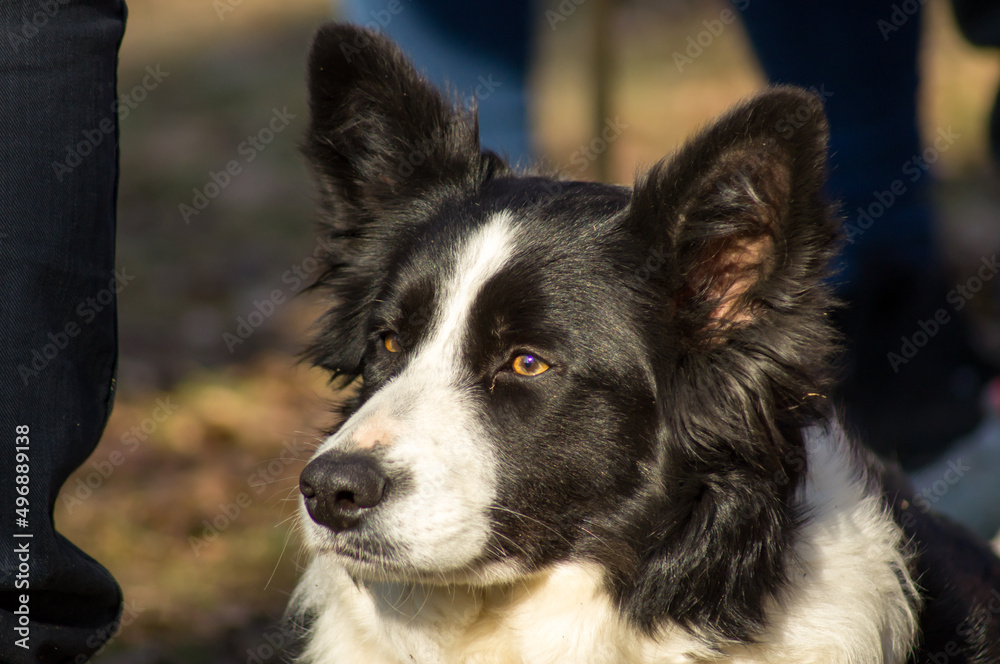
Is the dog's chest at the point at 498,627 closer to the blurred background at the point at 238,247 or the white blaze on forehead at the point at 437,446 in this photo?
the white blaze on forehead at the point at 437,446

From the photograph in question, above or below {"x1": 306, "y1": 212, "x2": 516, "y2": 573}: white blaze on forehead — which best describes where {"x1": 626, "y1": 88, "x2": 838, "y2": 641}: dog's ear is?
above

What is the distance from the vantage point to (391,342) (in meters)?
2.80

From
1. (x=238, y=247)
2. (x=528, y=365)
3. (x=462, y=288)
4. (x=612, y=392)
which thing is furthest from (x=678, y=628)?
(x=238, y=247)

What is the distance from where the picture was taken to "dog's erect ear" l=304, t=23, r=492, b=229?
2.88 metres

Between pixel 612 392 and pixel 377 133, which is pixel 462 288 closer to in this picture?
pixel 612 392

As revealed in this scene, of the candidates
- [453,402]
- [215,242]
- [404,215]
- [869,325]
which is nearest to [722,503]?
[453,402]

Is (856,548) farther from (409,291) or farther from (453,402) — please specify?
(409,291)

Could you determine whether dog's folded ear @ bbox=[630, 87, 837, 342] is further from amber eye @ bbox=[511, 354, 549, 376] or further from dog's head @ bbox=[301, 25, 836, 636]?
amber eye @ bbox=[511, 354, 549, 376]

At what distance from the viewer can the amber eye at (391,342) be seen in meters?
2.77

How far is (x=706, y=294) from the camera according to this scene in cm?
254

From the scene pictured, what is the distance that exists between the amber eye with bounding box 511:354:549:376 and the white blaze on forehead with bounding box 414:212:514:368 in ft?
0.54

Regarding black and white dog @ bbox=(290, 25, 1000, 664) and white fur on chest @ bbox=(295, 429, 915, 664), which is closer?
black and white dog @ bbox=(290, 25, 1000, 664)

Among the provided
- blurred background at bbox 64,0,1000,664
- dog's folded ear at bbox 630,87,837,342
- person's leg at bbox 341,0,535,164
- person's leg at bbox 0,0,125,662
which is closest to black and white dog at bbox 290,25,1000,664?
dog's folded ear at bbox 630,87,837,342

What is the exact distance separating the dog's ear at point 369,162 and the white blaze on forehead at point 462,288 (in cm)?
39
